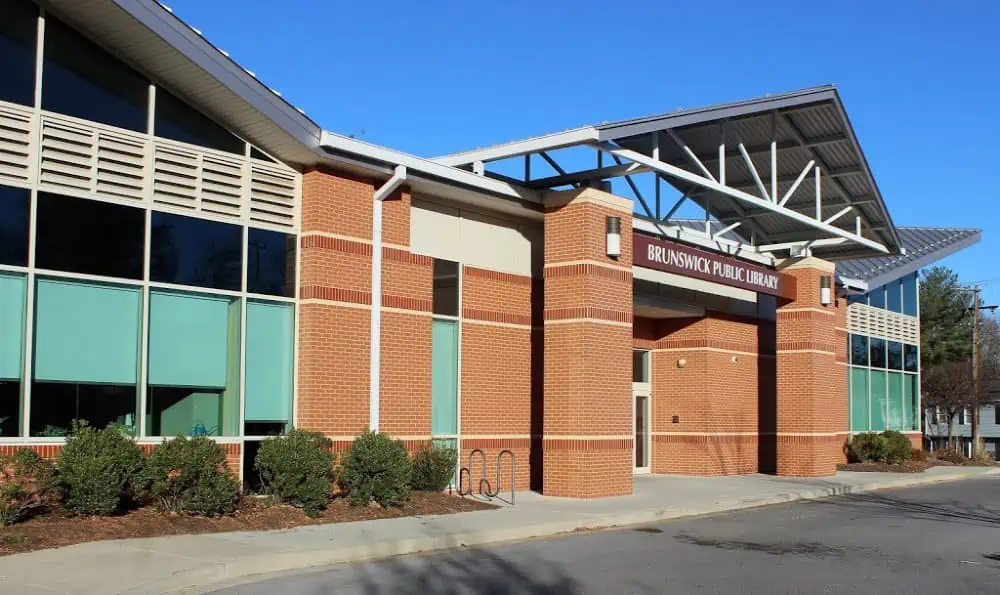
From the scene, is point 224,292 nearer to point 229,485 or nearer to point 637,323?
point 229,485

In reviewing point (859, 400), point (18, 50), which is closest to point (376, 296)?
point (18, 50)

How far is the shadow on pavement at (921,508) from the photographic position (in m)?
18.8

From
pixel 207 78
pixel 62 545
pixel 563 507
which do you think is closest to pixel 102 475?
pixel 62 545

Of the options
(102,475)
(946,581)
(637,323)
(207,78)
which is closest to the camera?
(946,581)

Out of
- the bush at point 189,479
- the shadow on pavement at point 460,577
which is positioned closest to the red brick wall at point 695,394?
the bush at point 189,479

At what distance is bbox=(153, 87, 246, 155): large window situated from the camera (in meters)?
15.3

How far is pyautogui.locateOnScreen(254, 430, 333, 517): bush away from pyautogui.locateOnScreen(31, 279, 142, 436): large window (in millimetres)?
1905

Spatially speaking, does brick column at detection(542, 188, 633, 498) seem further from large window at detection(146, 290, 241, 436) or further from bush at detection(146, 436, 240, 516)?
bush at detection(146, 436, 240, 516)

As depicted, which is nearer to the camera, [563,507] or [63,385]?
[63,385]

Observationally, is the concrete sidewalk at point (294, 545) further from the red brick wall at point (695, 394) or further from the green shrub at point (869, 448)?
the green shrub at point (869, 448)

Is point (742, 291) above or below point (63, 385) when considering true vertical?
above

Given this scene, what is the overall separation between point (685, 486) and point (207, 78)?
1358 centimetres

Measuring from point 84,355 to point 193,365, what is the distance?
170 centimetres

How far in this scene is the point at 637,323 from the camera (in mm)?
27094
